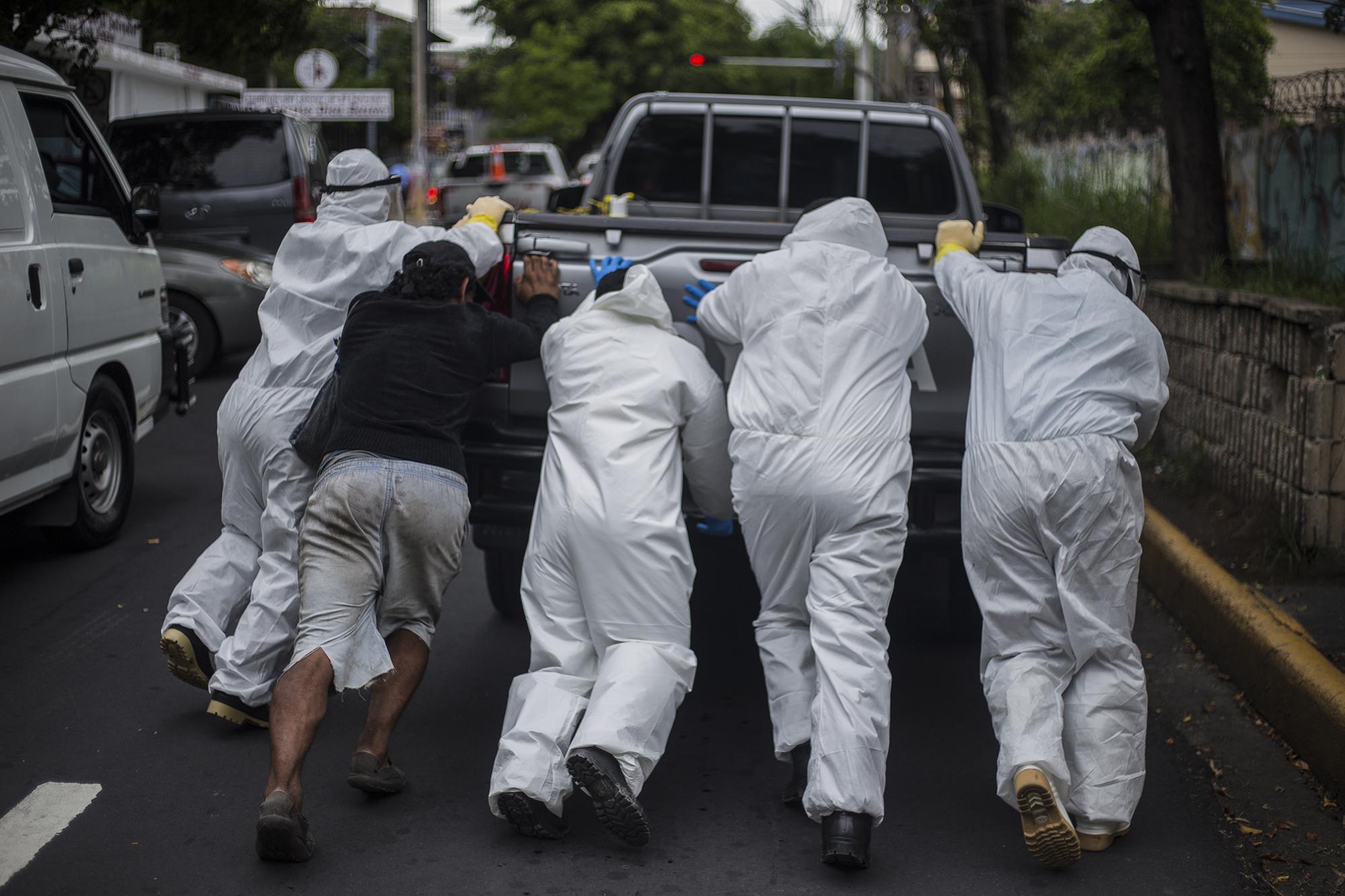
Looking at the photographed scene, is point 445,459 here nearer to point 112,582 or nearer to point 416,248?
point 416,248

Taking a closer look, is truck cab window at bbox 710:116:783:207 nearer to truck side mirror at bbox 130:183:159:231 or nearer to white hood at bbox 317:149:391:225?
white hood at bbox 317:149:391:225

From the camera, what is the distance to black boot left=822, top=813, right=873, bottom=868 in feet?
12.3

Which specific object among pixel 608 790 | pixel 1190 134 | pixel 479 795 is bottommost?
pixel 479 795

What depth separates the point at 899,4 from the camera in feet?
57.1

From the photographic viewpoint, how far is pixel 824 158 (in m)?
7.11

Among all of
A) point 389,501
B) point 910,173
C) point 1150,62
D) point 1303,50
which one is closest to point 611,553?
point 389,501

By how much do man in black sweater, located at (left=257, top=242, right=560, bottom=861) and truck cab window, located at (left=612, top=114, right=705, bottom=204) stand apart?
293 cm

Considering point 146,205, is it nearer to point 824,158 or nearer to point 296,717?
point 824,158

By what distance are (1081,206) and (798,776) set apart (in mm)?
10319

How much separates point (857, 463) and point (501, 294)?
4.99ft

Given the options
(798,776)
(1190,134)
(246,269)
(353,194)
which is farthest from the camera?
(246,269)

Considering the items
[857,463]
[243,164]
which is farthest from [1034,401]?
[243,164]

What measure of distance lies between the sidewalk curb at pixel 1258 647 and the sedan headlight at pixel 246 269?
7.13m

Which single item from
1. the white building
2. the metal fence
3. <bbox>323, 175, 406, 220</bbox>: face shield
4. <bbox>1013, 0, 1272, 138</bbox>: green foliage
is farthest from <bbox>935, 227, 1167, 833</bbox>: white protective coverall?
the white building
